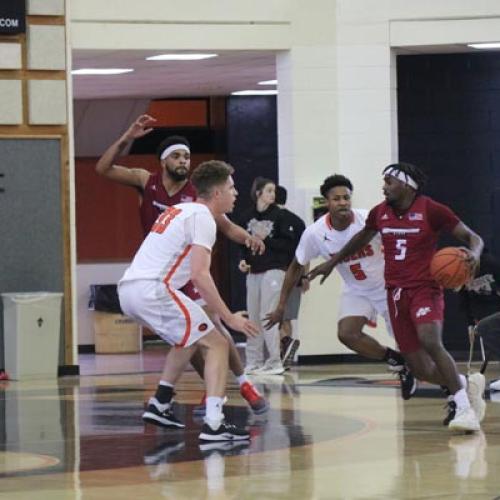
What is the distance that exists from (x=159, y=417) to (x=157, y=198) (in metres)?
2.39

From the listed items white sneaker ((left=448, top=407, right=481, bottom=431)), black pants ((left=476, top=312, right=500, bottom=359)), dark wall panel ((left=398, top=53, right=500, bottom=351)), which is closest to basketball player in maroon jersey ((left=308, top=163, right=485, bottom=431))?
white sneaker ((left=448, top=407, right=481, bottom=431))

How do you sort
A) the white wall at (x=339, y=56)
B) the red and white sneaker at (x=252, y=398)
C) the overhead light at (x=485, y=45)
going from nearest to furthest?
the red and white sneaker at (x=252, y=398) < the white wall at (x=339, y=56) < the overhead light at (x=485, y=45)

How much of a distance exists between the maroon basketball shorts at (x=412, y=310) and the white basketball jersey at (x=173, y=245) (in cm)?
156

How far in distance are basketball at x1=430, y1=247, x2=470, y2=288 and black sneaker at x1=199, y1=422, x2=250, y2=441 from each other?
177cm

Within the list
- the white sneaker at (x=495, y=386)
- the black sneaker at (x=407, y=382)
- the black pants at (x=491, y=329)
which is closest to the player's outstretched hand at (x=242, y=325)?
the black sneaker at (x=407, y=382)

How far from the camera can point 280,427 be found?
11.9 m

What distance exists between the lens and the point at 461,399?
1138cm

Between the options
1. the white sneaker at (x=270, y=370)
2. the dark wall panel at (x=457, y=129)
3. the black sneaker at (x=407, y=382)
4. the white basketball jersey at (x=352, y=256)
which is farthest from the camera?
the dark wall panel at (x=457, y=129)

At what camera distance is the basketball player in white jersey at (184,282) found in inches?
431

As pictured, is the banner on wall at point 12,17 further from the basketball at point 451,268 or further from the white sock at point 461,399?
the white sock at point 461,399

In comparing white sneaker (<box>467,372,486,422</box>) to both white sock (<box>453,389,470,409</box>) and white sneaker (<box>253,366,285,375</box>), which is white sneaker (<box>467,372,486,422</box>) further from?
white sneaker (<box>253,366,285,375</box>)

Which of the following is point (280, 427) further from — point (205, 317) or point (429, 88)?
point (429, 88)

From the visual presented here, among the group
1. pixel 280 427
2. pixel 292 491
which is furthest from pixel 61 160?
pixel 292 491

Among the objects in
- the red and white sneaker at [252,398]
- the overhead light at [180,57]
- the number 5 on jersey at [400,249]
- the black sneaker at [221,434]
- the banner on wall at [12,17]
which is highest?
the banner on wall at [12,17]
